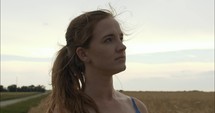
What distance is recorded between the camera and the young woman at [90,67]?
2729 mm

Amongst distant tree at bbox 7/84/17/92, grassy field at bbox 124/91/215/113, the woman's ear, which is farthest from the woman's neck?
distant tree at bbox 7/84/17/92

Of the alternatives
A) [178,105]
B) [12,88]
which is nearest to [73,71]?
[178,105]

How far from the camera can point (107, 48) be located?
2.71 m

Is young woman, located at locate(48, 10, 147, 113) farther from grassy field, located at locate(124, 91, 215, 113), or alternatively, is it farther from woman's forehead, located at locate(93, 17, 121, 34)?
grassy field, located at locate(124, 91, 215, 113)

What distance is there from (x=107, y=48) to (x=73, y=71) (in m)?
0.34

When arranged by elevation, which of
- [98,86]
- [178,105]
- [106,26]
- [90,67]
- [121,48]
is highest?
[106,26]

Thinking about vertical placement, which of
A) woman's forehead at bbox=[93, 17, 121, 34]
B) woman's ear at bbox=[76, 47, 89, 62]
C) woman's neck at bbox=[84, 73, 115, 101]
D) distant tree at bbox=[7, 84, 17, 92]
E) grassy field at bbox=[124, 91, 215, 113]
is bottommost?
distant tree at bbox=[7, 84, 17, 92]

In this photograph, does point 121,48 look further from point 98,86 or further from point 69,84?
point 69,84

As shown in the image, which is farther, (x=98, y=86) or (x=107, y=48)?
(x=98, y=86)

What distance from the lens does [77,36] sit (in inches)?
113

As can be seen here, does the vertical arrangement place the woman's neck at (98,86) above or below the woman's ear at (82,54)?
below

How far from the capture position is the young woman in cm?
273

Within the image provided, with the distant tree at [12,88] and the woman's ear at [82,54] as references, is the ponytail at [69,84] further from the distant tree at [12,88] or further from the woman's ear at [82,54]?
the distant tree at [12,88]

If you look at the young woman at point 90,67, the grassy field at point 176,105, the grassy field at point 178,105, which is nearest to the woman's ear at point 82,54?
the young woman at point 90,67
